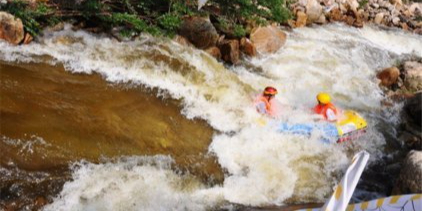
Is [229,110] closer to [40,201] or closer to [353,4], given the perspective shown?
[40,201]

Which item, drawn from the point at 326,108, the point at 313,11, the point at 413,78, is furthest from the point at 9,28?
the point at 313,11

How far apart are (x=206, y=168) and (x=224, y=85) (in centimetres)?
224

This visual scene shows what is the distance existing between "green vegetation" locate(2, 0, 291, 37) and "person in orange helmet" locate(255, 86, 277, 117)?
212 centimetres

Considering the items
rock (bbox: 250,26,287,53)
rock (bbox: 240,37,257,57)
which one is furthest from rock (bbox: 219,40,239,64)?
rock (bbox: 250,26,287,53)

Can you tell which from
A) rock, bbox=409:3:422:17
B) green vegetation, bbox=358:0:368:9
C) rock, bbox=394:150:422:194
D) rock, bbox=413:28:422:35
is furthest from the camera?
rock, bbox=409:3:422:17

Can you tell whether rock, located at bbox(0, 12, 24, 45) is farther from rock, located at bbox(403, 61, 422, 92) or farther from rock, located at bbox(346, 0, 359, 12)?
rock, located at bbox(346, 0, 359, 12)

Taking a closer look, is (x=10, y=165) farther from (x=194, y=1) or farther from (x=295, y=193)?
(x=194, y=1)

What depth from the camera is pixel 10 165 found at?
402 centimetres

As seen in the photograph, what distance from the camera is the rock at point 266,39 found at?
8477mm

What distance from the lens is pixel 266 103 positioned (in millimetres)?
6141

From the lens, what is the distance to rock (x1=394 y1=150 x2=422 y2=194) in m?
4.41

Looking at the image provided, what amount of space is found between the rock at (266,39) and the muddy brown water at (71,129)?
311cm

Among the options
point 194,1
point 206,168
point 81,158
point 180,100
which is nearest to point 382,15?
point 194,1

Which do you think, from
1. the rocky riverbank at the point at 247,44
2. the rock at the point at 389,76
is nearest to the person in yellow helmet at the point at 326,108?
the rocky riverbank at the point at 247,44
